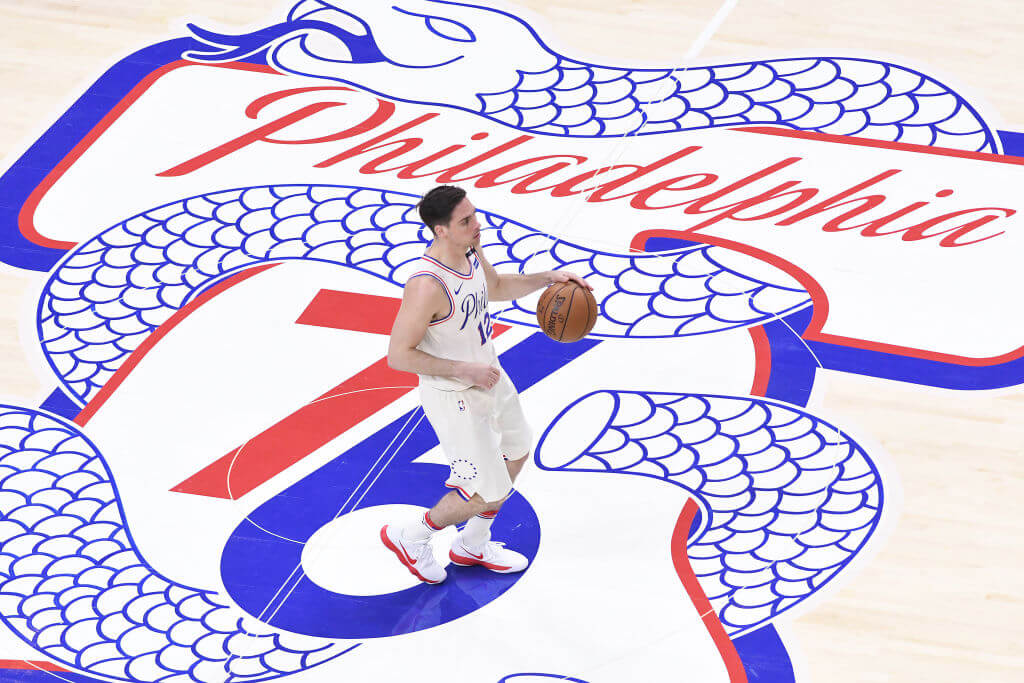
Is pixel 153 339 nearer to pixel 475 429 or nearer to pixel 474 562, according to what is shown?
pixel 474 562

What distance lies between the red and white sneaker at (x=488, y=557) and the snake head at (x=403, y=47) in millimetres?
3852

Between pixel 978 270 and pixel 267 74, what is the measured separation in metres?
4.64

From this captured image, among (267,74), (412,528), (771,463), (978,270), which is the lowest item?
(412,528)

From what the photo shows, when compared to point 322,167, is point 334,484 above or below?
below

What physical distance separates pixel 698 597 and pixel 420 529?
3.98 ft

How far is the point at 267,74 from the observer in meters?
9.87

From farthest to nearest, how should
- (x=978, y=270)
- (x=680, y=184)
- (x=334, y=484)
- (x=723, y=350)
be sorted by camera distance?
(x=680, y=184)
(x=978, y=270)
(x=723, y=350)
(x=334, y=484)

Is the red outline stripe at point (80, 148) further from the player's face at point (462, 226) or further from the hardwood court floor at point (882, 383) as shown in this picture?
the player's face at point (462, 226)

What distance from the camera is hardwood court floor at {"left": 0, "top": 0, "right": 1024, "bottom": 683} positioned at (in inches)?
247

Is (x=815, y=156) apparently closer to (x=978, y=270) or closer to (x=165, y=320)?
(x=978, y=270)

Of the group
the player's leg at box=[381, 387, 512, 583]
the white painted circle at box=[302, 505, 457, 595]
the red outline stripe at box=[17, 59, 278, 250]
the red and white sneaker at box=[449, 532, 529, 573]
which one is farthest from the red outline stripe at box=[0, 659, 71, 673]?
the red outline stripe at box=[17, 59, 278, 250]

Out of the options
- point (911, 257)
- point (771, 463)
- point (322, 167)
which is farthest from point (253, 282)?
point (911, 257)

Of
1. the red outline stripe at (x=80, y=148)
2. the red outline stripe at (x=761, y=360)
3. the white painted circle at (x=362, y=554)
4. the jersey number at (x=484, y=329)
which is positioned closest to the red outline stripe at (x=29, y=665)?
the white painted circle at (x=362, y=554)

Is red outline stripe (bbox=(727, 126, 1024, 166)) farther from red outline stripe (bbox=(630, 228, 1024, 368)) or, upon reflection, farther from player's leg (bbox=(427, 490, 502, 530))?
player's leg (bbox=(427, 490, 502, 530))
